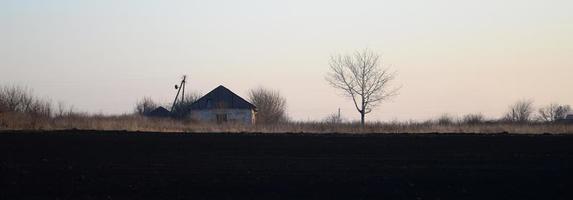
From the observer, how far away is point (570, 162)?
770 inches

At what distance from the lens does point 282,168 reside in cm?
1816

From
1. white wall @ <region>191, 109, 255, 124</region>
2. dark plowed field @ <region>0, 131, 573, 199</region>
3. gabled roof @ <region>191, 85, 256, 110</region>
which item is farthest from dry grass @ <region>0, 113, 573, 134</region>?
gabled roof @ <region>191, 85, 256, 110</region>

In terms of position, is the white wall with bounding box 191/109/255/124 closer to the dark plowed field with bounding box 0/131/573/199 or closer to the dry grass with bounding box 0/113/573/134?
the dry grass with bounding box 0/113/573/134

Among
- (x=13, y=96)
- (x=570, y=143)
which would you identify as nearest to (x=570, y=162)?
(x=570, y=143)

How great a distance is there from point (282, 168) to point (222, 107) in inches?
2451

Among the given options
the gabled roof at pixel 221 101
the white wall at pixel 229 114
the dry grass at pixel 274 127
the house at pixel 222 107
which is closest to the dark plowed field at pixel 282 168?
the dry grass at pixel 274 127

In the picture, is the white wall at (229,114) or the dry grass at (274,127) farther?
the white wall at (229,114)

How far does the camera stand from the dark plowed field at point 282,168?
14.3 m

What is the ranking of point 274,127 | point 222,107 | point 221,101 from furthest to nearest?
point 221,101 → point 222,107 → point 274,127

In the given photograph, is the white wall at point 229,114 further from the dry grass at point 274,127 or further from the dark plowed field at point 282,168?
the dark plowed field at point 282,168

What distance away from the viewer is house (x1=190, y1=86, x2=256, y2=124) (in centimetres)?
7869

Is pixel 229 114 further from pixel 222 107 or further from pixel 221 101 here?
pixel 221 101

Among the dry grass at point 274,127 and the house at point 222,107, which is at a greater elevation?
the house at point 222,107

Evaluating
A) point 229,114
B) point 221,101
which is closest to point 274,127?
point 229,114
